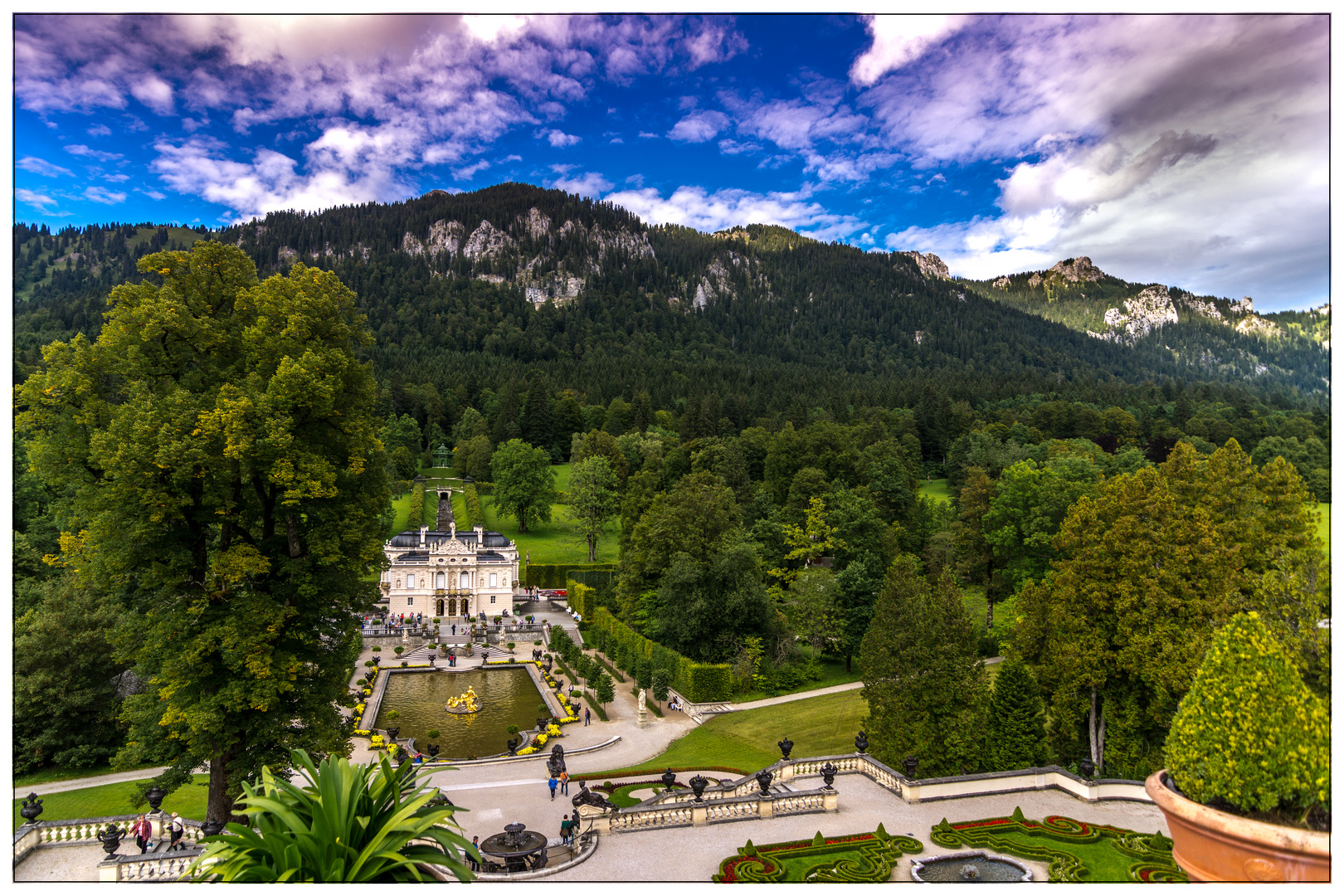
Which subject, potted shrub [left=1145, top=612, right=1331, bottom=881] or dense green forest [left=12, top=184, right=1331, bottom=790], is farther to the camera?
dense green forest [left=12, top=184, right=1331, bottom=790]

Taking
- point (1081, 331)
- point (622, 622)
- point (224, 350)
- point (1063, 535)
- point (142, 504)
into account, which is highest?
point (1081, 331)

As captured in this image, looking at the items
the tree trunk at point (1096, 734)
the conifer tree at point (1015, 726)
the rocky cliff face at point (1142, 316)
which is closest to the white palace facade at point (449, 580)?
the conifer tree at point (1015, 726)

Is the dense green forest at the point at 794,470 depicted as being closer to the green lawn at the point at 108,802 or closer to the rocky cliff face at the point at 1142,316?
the green lawn at the point at 108,802

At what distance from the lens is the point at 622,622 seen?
46.2 metres

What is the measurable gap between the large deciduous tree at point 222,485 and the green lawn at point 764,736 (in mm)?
12710

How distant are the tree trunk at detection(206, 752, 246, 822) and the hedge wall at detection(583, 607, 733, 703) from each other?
77.5ft

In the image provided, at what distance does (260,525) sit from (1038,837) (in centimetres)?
1837

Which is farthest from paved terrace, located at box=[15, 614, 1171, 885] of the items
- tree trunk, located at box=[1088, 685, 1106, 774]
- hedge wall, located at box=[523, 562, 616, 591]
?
hedge wall, located at box=[523, 562, 616, 591]

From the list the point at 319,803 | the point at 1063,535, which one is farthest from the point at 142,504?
the point at 1063,535

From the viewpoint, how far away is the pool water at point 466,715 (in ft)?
97.0

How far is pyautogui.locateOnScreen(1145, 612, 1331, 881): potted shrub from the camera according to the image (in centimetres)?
750

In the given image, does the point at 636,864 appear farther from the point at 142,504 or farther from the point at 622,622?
the point at 622,622

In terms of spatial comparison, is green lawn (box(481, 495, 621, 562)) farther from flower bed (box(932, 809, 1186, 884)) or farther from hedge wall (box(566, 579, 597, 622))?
flower bed (box(932, 809, 1186, 884))
